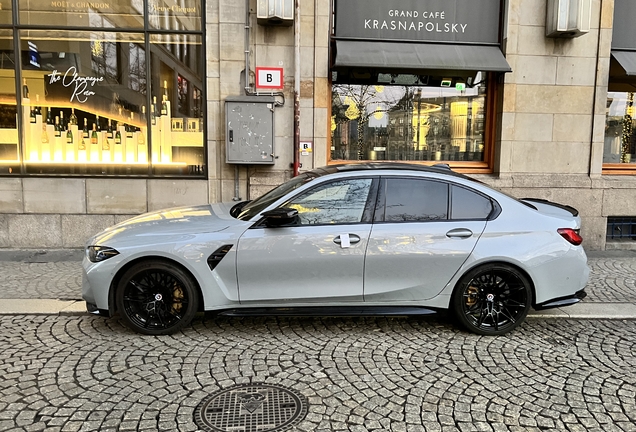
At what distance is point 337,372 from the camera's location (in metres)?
3.89

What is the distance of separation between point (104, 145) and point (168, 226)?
198 inches

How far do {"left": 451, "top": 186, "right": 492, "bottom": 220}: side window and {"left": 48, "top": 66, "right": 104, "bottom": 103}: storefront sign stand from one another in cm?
710

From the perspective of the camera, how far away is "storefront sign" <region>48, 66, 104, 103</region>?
8758 mm

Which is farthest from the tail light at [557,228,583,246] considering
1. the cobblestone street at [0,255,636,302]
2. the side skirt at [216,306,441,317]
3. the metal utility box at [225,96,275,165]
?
the metal utility box at [225,96,275,165]

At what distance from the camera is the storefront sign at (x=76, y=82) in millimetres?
8758

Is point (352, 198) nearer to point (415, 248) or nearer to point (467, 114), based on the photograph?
point (415, 248)

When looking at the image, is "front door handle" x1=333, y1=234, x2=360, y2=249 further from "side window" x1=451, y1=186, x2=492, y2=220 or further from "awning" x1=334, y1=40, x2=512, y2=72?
"awning" x1=334, y1=40, x2=512, y2=72

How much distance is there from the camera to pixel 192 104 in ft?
29.0

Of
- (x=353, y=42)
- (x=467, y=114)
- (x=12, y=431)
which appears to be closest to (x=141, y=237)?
(x=12, y=431)

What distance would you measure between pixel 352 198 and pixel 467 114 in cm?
575

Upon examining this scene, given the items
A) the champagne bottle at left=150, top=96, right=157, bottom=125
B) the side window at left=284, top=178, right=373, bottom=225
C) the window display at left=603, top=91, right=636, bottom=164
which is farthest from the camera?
the window display at left=603, top=91, right=636, bottom=164

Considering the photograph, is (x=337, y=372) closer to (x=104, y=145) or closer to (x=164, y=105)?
(x=164, y=105)

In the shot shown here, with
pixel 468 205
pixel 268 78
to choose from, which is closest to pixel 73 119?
pixel 268 78

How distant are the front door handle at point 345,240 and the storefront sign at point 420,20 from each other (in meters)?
5.45
